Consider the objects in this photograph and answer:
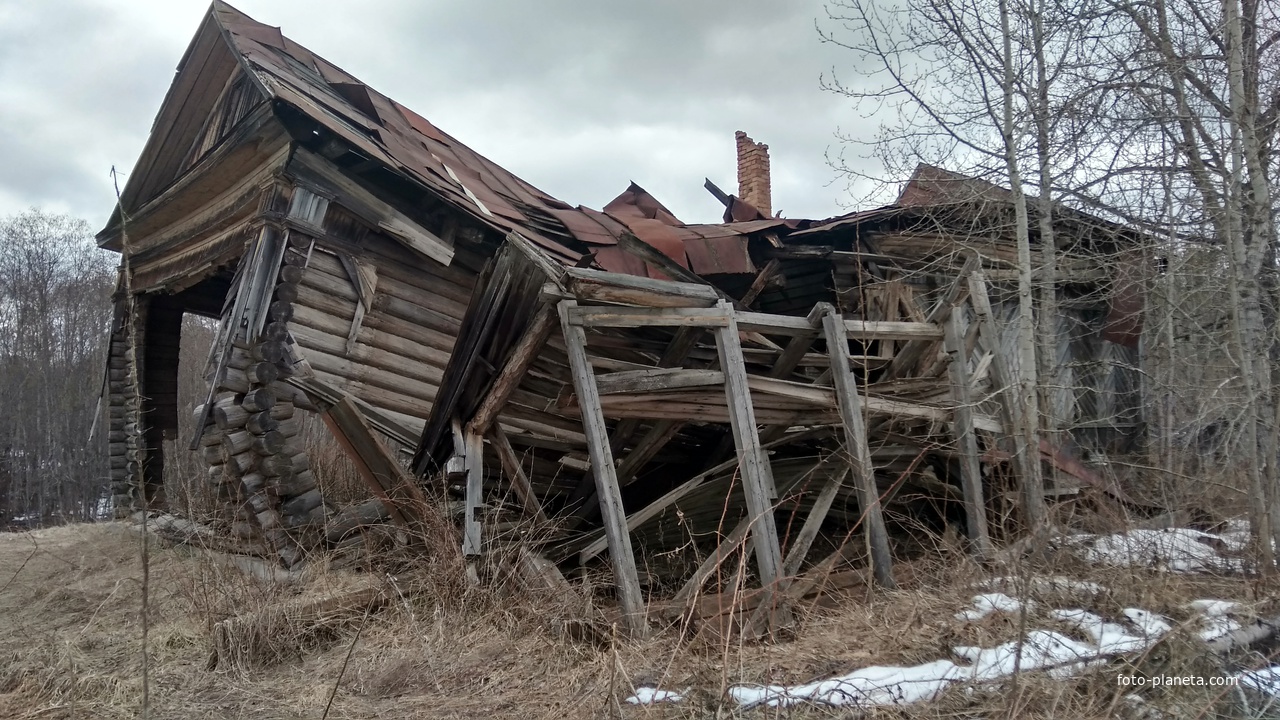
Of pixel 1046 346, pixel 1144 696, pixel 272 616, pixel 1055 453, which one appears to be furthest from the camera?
pixel 1046 346

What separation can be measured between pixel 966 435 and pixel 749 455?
1.82m

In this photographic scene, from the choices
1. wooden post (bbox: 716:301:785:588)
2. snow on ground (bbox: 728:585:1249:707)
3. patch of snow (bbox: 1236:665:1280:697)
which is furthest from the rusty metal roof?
patch of snow (bbox: 1236:665:1280:697)

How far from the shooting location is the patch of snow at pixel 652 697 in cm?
291

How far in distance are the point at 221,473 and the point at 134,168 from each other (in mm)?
5831

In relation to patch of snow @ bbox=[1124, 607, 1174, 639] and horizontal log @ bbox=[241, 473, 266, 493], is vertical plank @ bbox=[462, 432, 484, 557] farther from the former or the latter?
patch of snow @ bbox=[1124, 607, 1174, 639]

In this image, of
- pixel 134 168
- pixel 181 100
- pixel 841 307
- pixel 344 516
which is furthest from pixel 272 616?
pixel 134 168

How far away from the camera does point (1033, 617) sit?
3455mm

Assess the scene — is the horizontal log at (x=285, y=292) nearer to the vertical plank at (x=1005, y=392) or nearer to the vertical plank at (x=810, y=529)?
the vertical plank at (x=810, y=529)

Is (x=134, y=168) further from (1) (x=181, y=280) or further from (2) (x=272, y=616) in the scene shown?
(2) (x=272, y=616)

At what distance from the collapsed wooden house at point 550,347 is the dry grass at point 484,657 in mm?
441

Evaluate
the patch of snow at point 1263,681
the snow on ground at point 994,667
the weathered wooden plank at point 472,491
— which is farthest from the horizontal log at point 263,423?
the patch of snow at point 1263,681

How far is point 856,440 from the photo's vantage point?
4.36m

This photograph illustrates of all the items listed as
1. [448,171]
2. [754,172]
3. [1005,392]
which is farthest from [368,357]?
[754,172]

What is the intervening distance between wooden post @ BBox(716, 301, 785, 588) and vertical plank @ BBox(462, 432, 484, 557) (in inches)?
70.4
